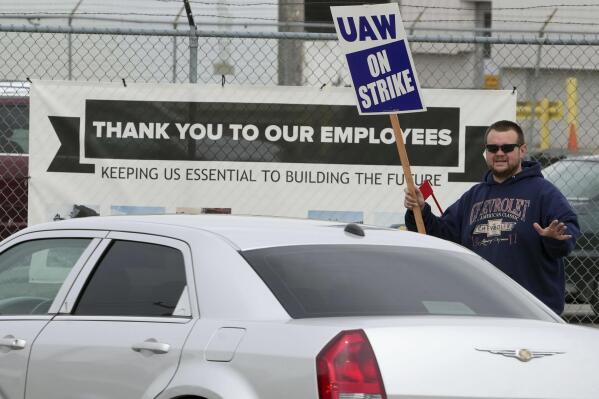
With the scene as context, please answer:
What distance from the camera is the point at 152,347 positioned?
5.22m

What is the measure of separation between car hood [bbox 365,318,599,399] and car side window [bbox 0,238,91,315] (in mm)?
1723

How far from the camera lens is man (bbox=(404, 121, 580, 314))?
7.20 m

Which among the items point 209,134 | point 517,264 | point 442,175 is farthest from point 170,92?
point 517,264

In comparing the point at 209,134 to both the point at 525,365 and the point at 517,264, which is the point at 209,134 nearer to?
the point at 517,264

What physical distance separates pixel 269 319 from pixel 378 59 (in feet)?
10.7

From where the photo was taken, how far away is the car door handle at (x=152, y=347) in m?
5.18

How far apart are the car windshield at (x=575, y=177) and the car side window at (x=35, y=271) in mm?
6638

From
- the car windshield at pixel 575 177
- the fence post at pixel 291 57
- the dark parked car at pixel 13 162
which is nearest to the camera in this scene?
the dark parked car at pixel 13 162

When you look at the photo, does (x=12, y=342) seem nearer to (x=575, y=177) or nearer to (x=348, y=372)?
(x=348, y=372)

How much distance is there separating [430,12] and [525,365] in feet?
84.2

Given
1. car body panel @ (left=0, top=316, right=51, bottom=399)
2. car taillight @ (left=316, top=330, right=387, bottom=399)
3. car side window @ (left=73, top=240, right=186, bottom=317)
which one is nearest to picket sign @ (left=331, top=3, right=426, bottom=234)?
car side window @ (left=73, top=240, right=186, bottom=317)

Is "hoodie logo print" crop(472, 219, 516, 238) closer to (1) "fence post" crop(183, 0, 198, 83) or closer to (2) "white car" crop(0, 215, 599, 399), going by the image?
(2) "white car" crop(0, 215, 599, 399)

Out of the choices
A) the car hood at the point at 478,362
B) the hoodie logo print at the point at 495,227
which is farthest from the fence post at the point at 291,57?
the car hood at the point at 478,362

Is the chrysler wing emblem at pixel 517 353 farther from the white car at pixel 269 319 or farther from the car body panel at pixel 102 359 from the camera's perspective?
the car body panel at pixel 102 359
